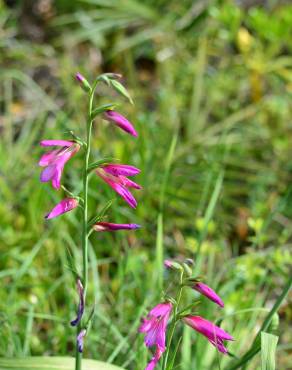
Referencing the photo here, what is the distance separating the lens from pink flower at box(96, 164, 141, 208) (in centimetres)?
113

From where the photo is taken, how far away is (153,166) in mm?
2803

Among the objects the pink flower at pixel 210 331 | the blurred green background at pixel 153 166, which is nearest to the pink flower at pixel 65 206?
the pink flower at pixel 210 331

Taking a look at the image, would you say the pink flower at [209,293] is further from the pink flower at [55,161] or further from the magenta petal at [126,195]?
the pink flower at [55,161]

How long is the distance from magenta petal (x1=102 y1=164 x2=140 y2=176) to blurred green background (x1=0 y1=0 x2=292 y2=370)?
50 cm

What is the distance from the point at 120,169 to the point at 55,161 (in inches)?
4.5

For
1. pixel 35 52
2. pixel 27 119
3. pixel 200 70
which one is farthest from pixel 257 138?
pixel 35 52

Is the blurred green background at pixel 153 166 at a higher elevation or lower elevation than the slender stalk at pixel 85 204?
lower

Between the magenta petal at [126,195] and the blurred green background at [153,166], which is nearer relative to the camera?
the magenta petal at [126,195]

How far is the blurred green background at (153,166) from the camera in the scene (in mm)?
2057

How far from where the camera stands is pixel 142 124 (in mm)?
2902

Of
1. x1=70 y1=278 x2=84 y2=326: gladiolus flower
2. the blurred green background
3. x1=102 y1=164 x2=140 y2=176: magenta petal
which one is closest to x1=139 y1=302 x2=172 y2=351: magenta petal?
x1=70 y1=278 x2=84 y2=326: gladiolus flower

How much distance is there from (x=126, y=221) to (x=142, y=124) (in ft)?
1.48

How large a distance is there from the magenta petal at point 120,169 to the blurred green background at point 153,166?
503 millimetres

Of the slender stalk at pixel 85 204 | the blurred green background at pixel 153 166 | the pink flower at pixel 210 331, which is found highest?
the slender stalk at pixel 85 204
